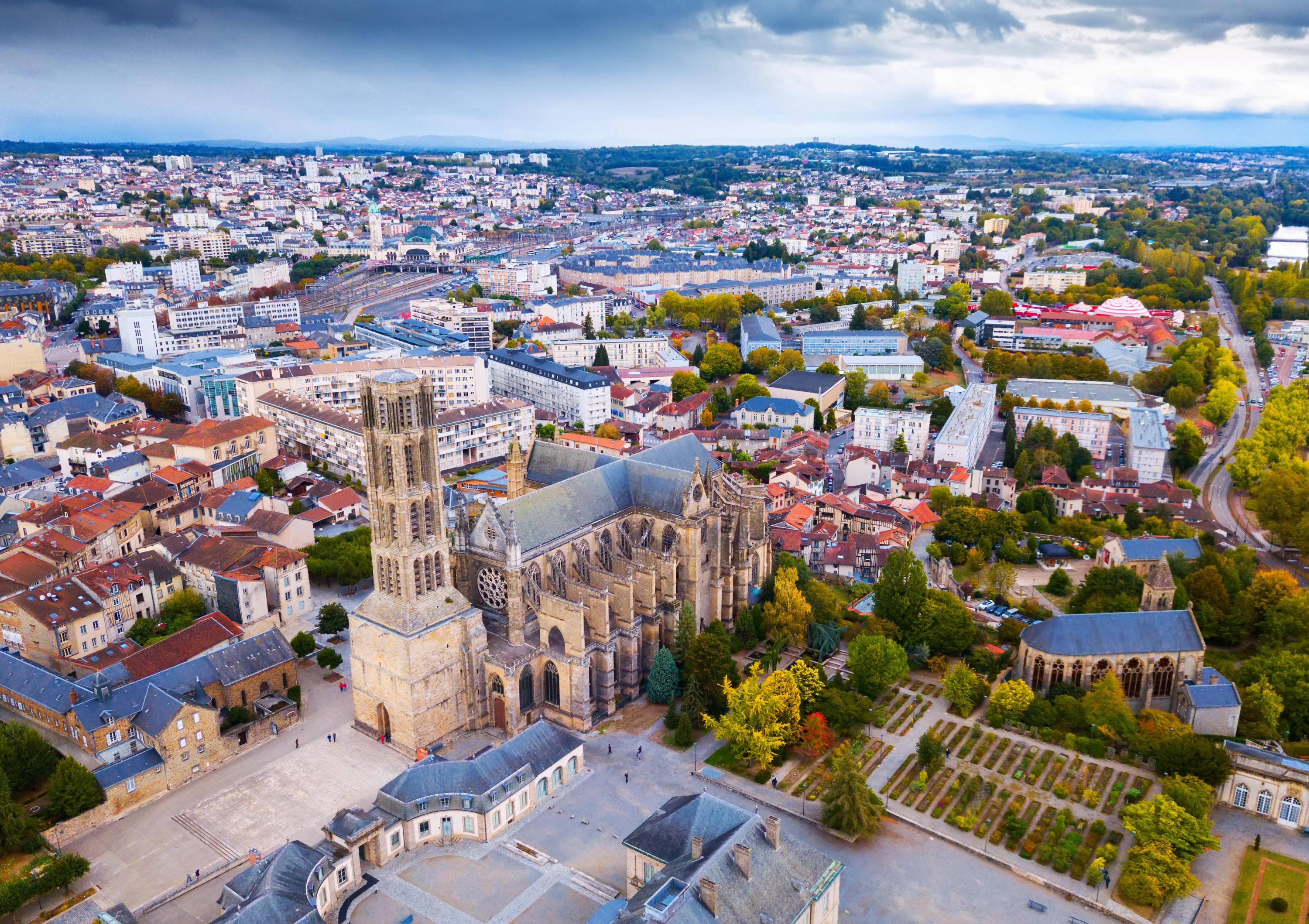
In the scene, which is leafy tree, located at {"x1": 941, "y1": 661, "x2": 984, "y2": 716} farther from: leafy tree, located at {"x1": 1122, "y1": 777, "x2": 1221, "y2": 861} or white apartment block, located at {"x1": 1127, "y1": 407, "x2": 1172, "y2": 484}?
white apartment block, located at {"x1": 1127, "y1": 407, "x2": 1172, "y2": 484}

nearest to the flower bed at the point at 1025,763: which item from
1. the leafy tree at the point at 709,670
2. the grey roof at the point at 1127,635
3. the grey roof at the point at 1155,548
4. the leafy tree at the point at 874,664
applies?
the grey roof at the point at 1127,635

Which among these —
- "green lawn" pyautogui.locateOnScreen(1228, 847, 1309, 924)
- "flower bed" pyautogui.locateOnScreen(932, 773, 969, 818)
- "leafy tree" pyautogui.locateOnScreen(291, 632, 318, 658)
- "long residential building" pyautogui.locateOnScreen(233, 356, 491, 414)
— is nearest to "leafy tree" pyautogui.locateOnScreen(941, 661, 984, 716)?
"flower bed" pyautogui.locateOnScreen(932, 773, 969, 818)

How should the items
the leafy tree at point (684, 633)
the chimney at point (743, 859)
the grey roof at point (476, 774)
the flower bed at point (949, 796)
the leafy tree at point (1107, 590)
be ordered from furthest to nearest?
the leafy tree at point (1107, 590), the leafy tree at point (684, 633), the flower bed at point (949, 796), the grey roof at point (476, 774), the chimney at point (743, 859)

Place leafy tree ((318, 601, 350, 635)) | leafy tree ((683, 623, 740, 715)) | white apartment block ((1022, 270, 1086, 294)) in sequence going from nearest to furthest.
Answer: leafy tree ((683, 623, 740, 715))
leafy tree ((318, 601, 350, 635))
white apartment block ((1022, 270, 1086, 294))

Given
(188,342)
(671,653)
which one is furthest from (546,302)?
(671,653)

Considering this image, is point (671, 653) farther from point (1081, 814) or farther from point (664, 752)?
point (1081, 814)

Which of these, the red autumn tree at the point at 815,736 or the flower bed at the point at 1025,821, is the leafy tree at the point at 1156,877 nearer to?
the flower bed at the point at 1025,821
